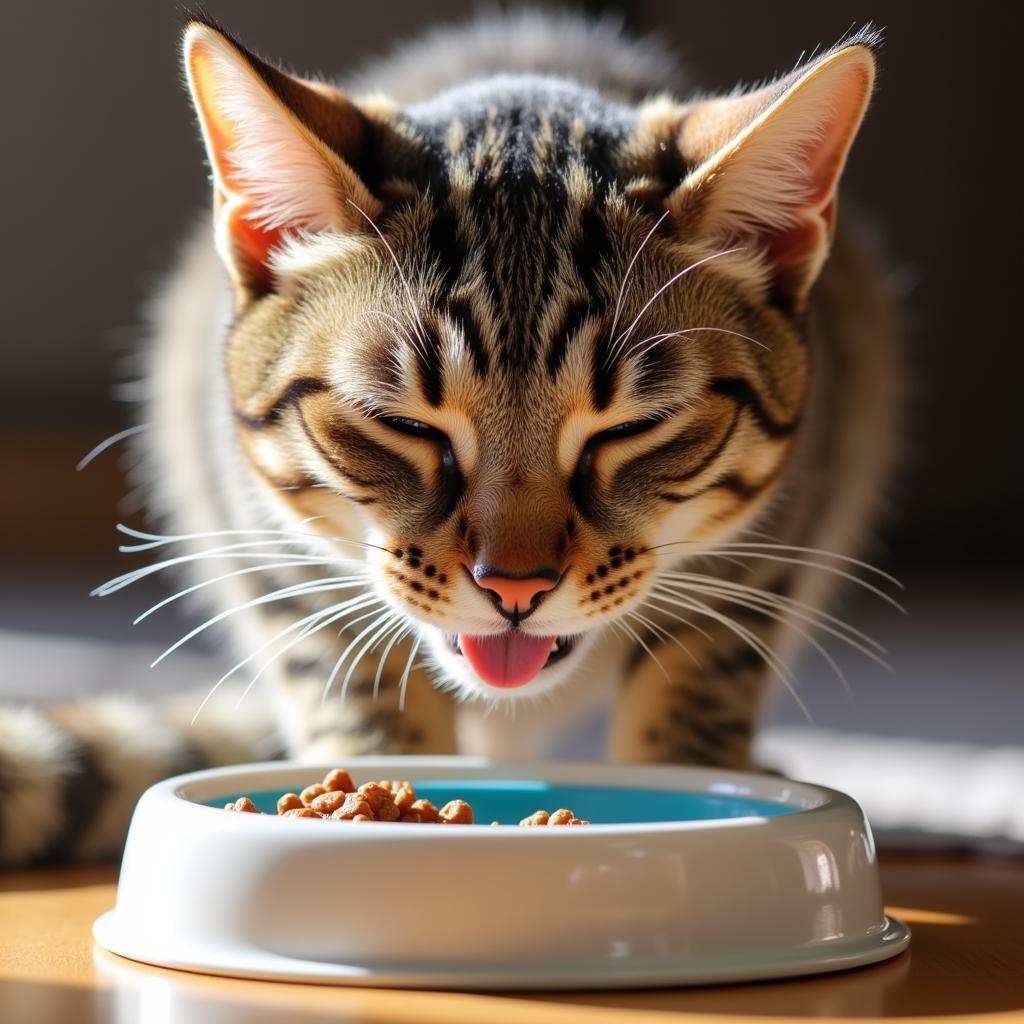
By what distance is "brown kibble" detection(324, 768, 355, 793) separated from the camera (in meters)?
1.21

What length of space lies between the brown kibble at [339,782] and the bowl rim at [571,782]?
0.03 meters

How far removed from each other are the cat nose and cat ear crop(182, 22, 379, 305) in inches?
13.6

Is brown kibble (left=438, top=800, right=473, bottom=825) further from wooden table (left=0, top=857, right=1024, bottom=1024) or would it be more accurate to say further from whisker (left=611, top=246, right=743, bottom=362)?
whisker (left=611, top=246, right=743, bottom=362)

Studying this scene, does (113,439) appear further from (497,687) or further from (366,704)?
(497,687)

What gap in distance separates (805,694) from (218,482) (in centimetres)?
173

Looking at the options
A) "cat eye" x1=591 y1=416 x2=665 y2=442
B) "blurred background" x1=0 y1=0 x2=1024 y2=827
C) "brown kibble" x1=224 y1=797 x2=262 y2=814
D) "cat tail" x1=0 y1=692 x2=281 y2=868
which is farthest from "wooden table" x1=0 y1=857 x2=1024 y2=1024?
"blurred background" x1=0 y1=0 x2=1024 y2=827

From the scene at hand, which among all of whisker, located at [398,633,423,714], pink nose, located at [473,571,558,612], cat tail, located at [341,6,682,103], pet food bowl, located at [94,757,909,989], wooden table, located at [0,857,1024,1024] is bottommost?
wooden table, located at [0,857,1024,1024]

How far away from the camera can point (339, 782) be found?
1.22m

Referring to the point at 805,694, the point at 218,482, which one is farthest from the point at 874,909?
the point at 805,694

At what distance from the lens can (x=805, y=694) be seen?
128 inches

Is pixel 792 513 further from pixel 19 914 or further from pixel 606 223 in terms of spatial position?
pixel 19 914

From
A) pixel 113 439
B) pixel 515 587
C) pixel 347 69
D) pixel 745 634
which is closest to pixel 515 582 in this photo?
pixel 515 587

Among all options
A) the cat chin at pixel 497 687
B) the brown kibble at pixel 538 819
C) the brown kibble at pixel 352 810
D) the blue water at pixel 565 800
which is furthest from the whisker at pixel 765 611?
the brown kibble at pixel 352 810

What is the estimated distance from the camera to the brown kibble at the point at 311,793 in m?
1.17
